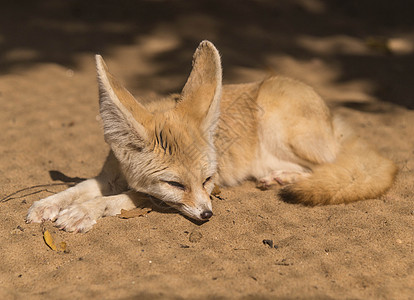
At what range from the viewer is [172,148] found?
334 cm

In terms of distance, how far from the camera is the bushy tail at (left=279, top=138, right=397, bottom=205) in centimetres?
382

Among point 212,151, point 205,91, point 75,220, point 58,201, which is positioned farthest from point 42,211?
point 205,91

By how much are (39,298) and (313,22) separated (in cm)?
802

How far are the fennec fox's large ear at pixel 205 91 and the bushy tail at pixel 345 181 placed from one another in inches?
38.0

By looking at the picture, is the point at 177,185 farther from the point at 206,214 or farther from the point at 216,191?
the point at 216,191

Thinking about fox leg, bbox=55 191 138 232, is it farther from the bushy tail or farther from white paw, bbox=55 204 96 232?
the bushy tail

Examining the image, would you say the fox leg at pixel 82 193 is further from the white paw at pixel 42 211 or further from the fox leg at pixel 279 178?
the fox leg at pixel 279 178

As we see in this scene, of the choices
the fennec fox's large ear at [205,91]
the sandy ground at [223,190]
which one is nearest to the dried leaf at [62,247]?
the sandy ground at [223,190]

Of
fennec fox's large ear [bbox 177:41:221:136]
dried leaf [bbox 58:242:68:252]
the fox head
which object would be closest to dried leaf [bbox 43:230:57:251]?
dried leaf [bbox 58:242:68:252]

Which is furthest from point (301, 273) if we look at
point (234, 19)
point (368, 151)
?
point (234, 19)

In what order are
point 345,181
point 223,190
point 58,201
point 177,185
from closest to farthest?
point 177,185 < point 58,201 < point 345,181 < point 223,190

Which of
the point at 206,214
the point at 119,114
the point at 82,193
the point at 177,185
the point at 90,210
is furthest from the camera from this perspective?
the point at 82,193

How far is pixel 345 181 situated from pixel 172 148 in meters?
1.63

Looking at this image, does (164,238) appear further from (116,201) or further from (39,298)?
(39,298)
